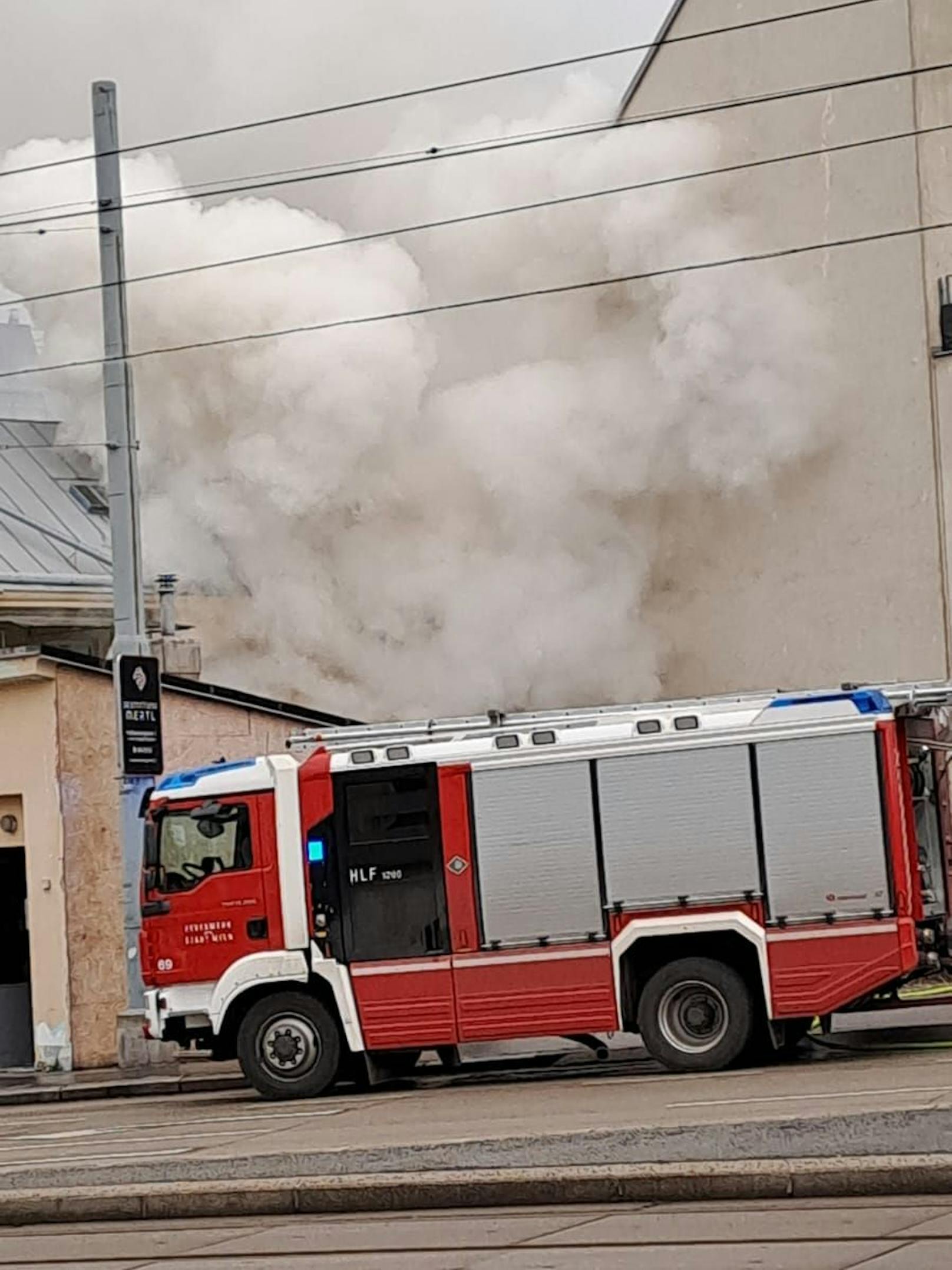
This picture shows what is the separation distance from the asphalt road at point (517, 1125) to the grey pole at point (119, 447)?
3.32 meters

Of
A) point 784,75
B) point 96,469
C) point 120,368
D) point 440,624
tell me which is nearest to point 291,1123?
point 120,368

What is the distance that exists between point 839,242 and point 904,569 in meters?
4.53

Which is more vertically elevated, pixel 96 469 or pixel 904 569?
pixel 96 469

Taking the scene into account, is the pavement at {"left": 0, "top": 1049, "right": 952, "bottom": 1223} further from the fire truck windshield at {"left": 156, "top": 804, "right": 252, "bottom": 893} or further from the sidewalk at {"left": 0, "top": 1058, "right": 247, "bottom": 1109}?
the sidewalk at {"left": 0, "top": 1058, "right": 247, "bottom": 1109}

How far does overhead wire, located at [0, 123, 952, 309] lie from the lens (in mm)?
28547

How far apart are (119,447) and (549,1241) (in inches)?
527

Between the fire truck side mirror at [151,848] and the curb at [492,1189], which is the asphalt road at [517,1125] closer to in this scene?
the curb at [492,1189]

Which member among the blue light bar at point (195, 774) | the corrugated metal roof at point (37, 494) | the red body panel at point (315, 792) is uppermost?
the corrugated metal roof at point (37, 494)

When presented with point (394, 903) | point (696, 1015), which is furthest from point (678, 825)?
point (394, 903)

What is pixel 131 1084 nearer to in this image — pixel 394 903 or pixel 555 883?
pixel 394 903

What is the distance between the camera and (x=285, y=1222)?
10094mm

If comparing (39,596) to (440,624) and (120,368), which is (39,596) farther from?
(120,368)

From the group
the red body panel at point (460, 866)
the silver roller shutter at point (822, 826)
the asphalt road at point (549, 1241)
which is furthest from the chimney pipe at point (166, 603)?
the asphalt road at point (549, 1241)

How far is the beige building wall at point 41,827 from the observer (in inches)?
899
